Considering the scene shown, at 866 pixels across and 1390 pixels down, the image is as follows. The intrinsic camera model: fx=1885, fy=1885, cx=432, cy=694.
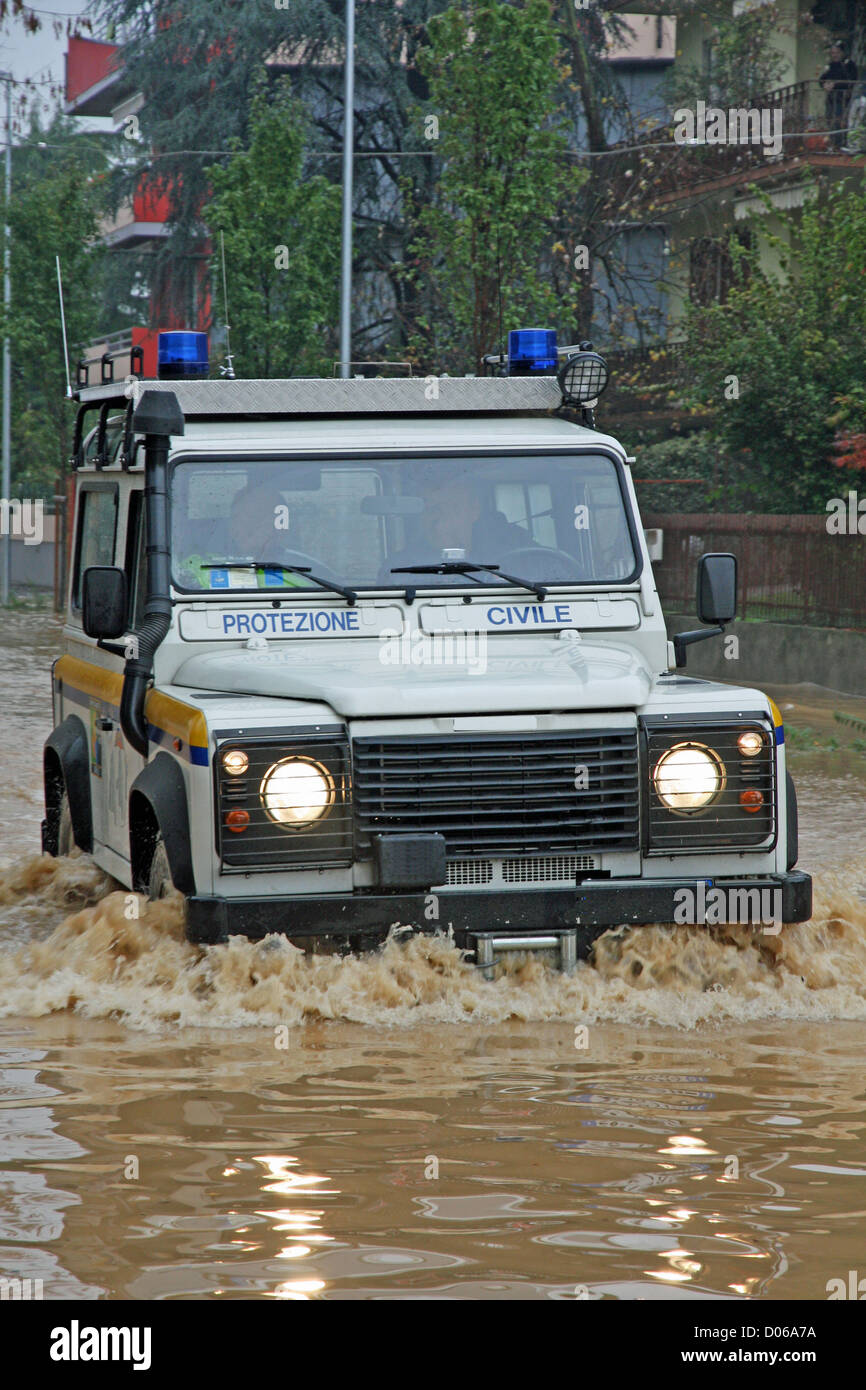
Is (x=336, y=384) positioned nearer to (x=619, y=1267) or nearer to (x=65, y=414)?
(x=619, y=1267)

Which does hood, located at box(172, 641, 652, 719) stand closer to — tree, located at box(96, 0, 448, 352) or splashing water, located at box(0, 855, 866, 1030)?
splashing water, located at box(0, 855, 866, 1030)

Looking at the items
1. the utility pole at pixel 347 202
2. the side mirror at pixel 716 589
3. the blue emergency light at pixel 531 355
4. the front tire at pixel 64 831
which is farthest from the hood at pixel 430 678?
the utility pole at pixel 347 202

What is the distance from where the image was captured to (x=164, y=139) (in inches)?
1368

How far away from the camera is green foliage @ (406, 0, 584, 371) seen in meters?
23.3

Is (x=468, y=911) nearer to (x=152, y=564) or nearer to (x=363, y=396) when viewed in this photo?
(x=152, y=564)

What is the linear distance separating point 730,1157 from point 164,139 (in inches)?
1269

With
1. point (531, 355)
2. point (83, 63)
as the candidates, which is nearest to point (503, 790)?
point (531, 355)

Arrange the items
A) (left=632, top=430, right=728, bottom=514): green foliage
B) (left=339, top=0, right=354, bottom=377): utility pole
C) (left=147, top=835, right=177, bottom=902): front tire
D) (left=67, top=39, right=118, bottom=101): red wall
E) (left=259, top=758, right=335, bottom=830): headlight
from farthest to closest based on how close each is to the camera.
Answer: (left=67, top=39, right=118, bottom=101): red wall < (left=632, top=430, right=728, bottom=514): green foliage < (left=339, top=0, right=354, bottom=377): utility pole < (left=147, top=835, right=177, bottom=902): front tire < (left=259, top=758, right=335, bottom=830): headlight

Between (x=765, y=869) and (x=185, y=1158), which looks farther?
(x=765, y=869)

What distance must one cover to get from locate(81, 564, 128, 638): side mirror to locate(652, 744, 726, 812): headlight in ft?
7.14

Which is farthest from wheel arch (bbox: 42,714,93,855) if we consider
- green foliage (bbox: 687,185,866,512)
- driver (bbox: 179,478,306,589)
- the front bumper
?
green foliage (bbox: 687,185,866,512)

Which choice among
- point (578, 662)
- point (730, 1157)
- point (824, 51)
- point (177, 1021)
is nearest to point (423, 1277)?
point (730, 1157)

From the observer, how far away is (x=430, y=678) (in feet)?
21.7

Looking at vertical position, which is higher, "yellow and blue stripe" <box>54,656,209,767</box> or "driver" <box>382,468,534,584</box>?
"driver" <box>382,468,534,584</box>
